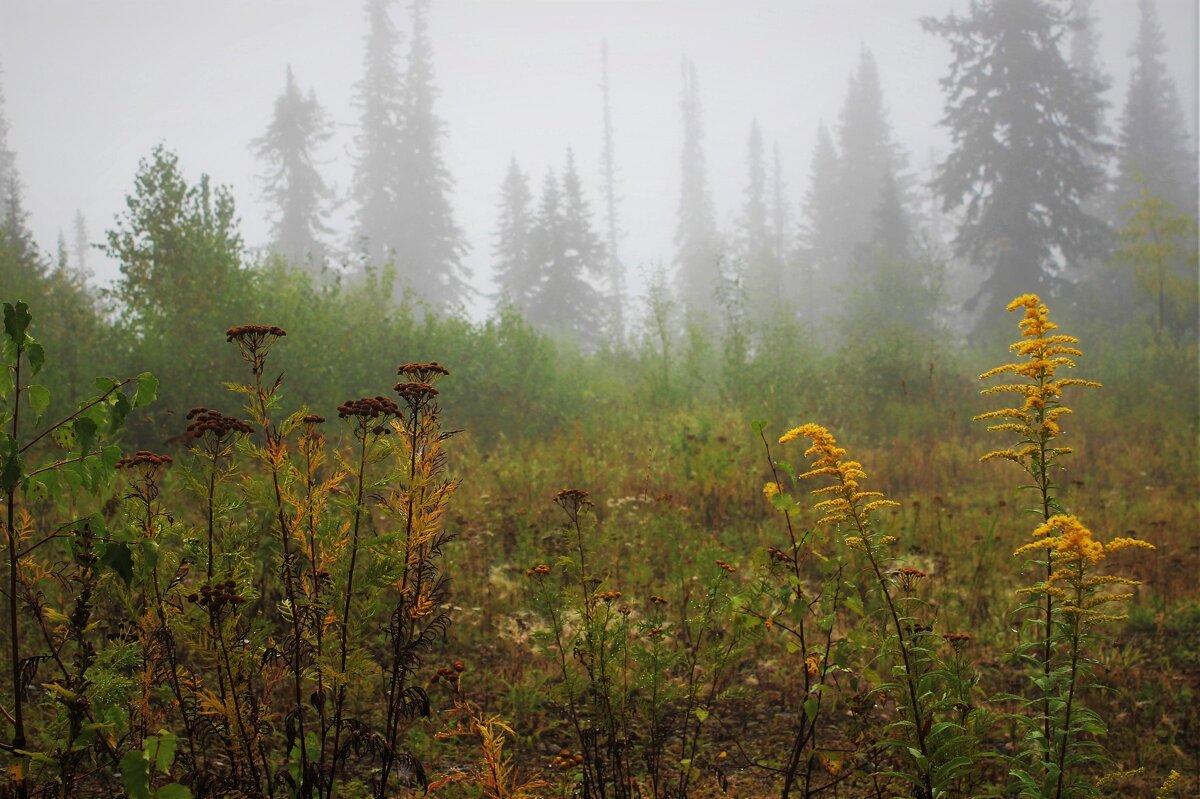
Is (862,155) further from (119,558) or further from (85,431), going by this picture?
(119,558)

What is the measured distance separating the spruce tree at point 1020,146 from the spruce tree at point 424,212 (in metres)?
21.9

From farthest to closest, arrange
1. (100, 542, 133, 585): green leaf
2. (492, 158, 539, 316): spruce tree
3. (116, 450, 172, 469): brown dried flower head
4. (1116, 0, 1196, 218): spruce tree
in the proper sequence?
(492, 158, 539, 316): spruce tree
(1116, 0, 1196, 218): spruce tree
(116, 450, 172, 469): brown dried flower head
(100, 542, 133, 585): green leaf

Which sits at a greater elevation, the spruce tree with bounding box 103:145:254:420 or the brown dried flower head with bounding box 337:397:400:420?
the spruce tree with bounding box 103:145:254:420

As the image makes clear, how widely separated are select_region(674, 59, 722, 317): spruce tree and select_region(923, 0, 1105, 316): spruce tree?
16.9 m

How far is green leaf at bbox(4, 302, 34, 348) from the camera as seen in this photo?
67.5 inches

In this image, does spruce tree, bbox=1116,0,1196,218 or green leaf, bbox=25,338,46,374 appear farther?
spruce tree, bbox=1116,0,1196,218

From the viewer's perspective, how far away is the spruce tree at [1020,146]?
24594 mm

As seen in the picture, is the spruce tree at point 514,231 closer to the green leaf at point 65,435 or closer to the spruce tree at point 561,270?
the spruce tree at point 561,270

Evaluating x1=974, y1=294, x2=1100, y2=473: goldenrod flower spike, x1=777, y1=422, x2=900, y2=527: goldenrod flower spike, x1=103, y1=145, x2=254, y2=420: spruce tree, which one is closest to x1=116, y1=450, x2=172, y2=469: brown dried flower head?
x1=777, y1=422, x2=900, y2=527: goldenrod flower spike

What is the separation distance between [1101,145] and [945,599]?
27.0m

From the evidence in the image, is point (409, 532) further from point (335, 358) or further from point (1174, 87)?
point (1174, 87)

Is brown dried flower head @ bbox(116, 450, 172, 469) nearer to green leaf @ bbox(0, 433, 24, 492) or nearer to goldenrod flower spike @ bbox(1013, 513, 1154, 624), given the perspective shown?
green leaf @ bbox(0, 433, 24, 492)

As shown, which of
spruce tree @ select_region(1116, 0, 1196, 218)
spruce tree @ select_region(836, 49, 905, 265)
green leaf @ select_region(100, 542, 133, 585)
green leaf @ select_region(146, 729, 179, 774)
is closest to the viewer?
green leaf @ select_region(146, 729, 179, 774)

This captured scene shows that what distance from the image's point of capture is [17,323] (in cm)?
173
